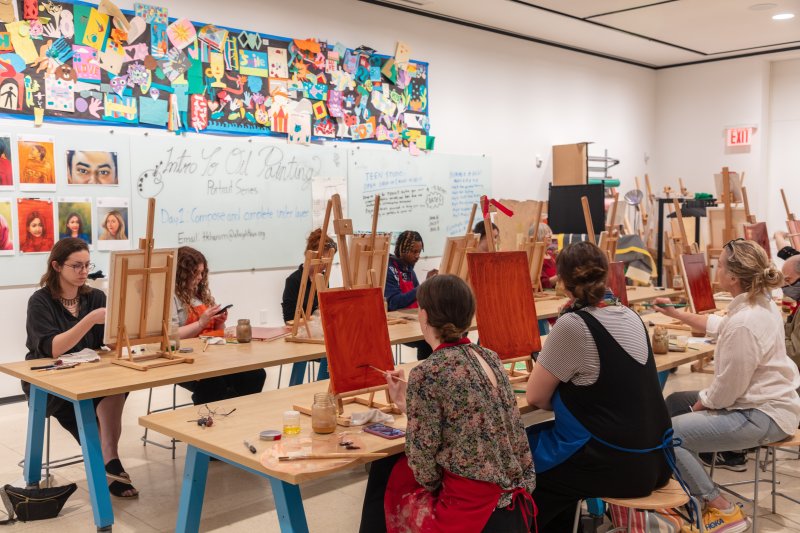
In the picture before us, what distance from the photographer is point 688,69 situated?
11.2 metres

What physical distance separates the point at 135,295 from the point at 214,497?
39.8 inches

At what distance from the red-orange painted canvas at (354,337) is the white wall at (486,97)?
357cm

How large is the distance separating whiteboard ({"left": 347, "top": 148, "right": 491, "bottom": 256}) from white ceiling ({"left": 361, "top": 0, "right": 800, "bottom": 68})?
4.94 feet

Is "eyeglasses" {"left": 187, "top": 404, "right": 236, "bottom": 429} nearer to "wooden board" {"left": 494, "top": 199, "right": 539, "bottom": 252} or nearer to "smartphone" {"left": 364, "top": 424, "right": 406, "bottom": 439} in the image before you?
"smartphone" {"left": 364, "top": 424, "right": 406, "bottom": 439}

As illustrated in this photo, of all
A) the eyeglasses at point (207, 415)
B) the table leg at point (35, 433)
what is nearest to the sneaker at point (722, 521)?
the eyeglasses at point (207, 415)

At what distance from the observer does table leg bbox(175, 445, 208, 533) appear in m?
2.56

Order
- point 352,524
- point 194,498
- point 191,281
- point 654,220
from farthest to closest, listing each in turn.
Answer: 1. point 654,220
2. point 191,281
3. point 352,524
4. point 194,498

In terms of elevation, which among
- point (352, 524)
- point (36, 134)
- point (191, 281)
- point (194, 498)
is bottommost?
point (352, 524)

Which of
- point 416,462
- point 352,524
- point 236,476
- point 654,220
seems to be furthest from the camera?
point 654,220

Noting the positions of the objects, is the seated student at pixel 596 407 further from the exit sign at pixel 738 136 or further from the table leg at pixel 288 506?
the exit sign at pixel 738 136

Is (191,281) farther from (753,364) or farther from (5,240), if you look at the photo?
(753,364)

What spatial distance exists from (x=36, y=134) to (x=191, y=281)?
6.40 ft

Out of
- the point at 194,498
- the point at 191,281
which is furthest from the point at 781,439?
the point at 191,281

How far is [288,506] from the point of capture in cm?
231
